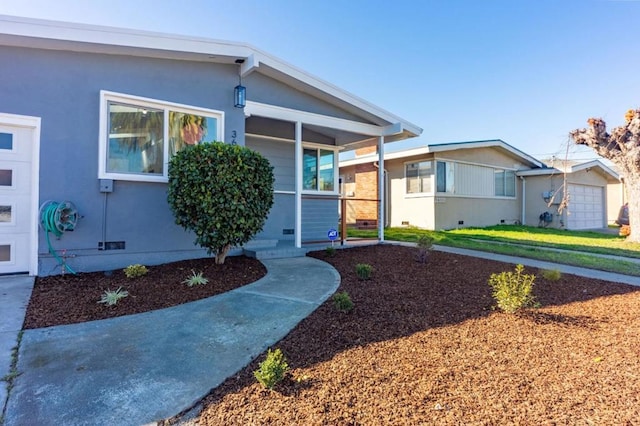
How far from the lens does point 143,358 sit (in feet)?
9.34

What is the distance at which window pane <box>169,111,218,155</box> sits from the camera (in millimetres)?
6137

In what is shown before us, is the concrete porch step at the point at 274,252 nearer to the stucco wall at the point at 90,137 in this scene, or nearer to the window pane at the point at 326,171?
the stucco wall at the point at 90,137

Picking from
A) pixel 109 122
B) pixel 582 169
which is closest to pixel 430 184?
pixel 582 169

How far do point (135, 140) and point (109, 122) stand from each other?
0.45m

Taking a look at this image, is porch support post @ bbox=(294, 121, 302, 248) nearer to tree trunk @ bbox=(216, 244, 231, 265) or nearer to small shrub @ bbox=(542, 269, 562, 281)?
tree trunk @ bbox=(216, 244, 231, 265)

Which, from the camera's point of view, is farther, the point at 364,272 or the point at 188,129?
the point at 188,129

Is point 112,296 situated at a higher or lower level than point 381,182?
lower

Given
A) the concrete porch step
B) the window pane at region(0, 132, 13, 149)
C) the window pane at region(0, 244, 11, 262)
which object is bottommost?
the concrete porch step

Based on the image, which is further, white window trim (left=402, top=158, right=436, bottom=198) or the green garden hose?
white window trim (left=402, top=158, right=436, bottom=198)

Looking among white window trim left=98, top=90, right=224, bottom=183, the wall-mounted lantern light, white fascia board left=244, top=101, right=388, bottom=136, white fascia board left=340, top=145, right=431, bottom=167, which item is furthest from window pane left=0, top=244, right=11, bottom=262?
white fascia board left=340, top=145, right=431, bottom=167

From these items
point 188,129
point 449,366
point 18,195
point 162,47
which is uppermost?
point 162,47

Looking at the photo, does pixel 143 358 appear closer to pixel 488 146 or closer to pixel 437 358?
pixel 437 358

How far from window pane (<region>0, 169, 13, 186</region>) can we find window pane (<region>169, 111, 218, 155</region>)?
2.20 meters

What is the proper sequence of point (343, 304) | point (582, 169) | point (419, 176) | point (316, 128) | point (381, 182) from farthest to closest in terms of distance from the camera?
point (582, 169) < point (419, 176) < point (381, 182) < point (316, 128) < point (343, 304)
